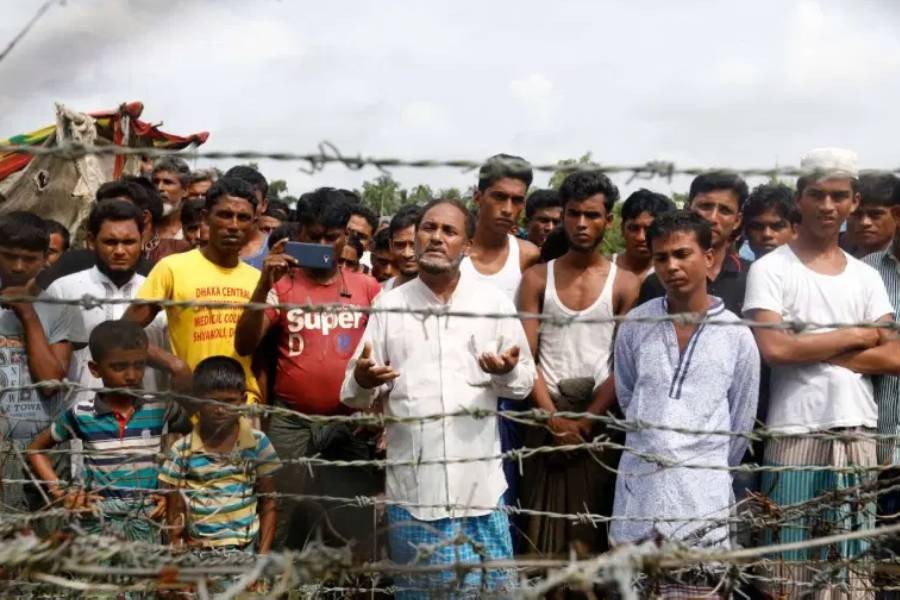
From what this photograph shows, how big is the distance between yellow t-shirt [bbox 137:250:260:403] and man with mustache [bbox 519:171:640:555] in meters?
1.25

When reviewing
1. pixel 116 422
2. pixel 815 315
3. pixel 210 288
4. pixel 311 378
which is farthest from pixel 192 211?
pixel 815 315

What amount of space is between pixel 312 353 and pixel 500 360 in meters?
1.24

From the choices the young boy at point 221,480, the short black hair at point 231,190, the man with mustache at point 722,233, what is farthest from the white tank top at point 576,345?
the short black hair at point 231,190

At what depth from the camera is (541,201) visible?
6402mm

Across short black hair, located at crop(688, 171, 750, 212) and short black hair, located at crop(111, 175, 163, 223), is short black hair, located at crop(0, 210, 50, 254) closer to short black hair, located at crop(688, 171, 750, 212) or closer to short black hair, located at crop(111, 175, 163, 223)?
short black hair, located at crop(111, 175, 163, 223)

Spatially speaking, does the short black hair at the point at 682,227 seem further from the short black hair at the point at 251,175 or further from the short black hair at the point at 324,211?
the short black hair at the point at 251,175

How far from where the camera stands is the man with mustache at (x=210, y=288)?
4.27 metres

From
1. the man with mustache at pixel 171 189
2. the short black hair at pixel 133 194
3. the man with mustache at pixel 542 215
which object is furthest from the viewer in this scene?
the man with mustache at pixel 171 189

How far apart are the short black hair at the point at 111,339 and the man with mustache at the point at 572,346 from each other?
1592 millimetres

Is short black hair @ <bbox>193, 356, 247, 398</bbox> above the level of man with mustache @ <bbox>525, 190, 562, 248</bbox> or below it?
below

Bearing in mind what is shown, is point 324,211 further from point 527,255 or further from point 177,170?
point 177,170

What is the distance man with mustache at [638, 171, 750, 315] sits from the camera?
4.42 m

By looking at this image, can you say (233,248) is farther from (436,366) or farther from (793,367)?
(793,367)

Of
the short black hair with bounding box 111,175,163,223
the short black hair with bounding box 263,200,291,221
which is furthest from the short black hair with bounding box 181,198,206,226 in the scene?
the short black hair with bounding box 263,200,291,221
